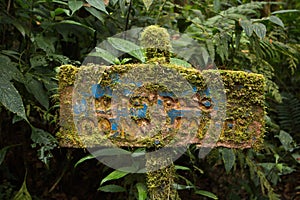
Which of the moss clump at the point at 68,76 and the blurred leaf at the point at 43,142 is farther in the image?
the blurred leaf at the point at 43,142

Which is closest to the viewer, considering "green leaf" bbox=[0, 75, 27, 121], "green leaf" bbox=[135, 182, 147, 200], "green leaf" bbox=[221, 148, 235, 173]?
"green leaf" bbox=[0, 75, 27, 121]

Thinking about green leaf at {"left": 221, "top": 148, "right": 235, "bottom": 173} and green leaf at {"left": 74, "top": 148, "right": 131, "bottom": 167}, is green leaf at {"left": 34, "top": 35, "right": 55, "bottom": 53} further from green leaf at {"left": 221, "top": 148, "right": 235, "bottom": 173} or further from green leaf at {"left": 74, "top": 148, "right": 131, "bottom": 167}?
green leaf at {"left": 221, "top": 148, "right": 235, "bottom": 173}

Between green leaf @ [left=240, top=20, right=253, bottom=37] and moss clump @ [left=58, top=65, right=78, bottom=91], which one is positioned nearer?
moss clump @ [left=58, top=65, right=78, bottom=91]

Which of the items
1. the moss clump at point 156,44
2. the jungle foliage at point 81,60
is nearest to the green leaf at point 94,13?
the jungle foliage at point 81,60

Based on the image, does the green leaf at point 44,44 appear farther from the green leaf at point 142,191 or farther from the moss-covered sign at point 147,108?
the green leaf at point 142,191

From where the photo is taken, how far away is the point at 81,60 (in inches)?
76.4

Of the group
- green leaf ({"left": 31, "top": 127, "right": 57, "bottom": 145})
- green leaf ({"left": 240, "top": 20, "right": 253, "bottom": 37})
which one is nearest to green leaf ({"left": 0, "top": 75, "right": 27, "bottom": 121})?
green leaf ({"left": 31, "top": 127, "right": 57, "bottom": 145})

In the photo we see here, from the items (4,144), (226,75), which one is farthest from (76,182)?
(226,75)

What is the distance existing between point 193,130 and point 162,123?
8cm

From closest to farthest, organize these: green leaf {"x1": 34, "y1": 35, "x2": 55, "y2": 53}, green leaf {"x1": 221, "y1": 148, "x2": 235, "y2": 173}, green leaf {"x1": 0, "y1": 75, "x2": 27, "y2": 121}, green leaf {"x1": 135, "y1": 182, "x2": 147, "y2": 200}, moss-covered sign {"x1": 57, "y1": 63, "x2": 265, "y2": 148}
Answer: moss-covered sign {"x1": 57, "y1": 63, "x2": 265, "y2": 148}, green leaf {"x1": 0, "y1": 75, "x2": 27, "y2": 121}, green leaf {"x1": 135, "y1": 182, "x2": 147, "y2": 200}, green leaf {"x1": 34, "y1": 35, "x2": 55, "y2": 53}, green leaf {"x1": 221, "y1": 148, "x2": 235, "y2": 173}

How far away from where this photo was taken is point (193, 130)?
1037 millimetres

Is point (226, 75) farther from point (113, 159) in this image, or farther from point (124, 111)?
point (113, 159)

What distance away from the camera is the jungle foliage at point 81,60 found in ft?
4.69

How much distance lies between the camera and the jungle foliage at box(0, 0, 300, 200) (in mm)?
1431
